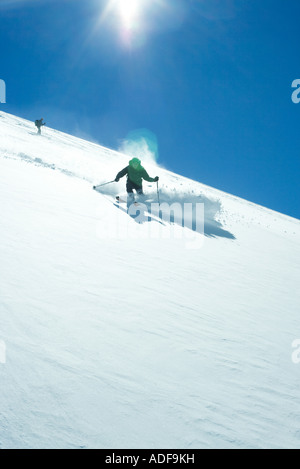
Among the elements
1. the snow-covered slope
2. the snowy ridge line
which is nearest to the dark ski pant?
the snowy ridge line

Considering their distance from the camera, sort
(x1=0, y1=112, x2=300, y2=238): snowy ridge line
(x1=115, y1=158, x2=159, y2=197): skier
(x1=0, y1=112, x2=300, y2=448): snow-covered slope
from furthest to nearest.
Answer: (x1=0, y1=112, x2=300, y2=238): snowy ridge line < (x1=115, y1=158, x2=159, y2=197): skier < (x1=0, y1=112, x2=300, y2=448): snow-covered slope

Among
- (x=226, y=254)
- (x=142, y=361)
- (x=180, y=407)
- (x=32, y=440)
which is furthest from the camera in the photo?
(x=226, y=254)

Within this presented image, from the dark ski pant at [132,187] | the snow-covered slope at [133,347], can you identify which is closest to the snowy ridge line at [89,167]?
the dark ski pant at [132,187]

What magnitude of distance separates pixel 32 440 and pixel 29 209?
4.84 m

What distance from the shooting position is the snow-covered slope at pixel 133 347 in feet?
5.98

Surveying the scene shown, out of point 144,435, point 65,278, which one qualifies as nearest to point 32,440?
point 144,435

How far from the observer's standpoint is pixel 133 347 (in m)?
2.60

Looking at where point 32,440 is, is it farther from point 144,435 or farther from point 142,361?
point 142,361

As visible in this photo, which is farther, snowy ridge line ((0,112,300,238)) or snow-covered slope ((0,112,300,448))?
snowy ridge line ((0,112,300,238))

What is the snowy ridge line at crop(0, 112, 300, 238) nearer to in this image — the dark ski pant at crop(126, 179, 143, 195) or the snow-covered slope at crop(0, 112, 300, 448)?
the dark ski pant at crop(126, 179, 143, 195)

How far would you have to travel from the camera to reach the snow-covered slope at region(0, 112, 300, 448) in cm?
182

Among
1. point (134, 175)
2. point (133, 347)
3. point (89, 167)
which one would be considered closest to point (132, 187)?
point (134, 175)

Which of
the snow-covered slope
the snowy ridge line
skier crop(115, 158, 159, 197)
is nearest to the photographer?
the snow-covered slope
